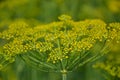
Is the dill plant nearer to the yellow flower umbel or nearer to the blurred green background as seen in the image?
the yellow flower umbel

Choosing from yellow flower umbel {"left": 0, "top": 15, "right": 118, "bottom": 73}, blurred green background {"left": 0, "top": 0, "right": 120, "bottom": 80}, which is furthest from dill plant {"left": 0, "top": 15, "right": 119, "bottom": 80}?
blurred green background {"left": 0, "top": 0, "right": 120, "bottom": 80}

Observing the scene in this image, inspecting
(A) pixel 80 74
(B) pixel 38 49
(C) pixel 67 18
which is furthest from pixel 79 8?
(B) pixel 38 49

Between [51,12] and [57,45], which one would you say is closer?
[57,45]

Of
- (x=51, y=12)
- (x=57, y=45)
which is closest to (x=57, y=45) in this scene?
(x=57, y=45)

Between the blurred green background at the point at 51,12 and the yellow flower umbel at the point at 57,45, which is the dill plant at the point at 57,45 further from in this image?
the blurred green background at the point at 51,12

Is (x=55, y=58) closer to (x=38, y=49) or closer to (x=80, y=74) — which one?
(x=38, y=49)

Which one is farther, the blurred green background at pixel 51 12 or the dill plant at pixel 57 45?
the blurred green background at pixel 51 12

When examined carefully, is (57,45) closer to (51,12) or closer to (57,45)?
(57,45)

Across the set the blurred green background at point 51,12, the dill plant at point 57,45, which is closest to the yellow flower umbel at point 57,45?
the dill plant at point 57,45
